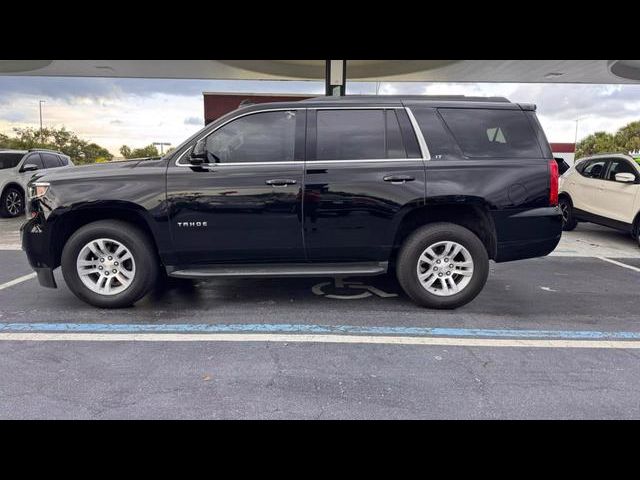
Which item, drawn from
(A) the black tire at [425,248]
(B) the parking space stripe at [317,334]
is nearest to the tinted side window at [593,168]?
(B) the parking space stripe at [317,334]

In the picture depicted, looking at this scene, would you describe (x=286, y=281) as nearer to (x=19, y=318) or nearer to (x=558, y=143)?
(x=19, y=318)

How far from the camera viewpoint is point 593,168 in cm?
874

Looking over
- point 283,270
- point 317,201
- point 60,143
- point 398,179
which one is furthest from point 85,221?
point 60,143

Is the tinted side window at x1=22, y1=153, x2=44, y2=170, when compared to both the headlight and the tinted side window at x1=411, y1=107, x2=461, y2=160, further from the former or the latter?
the tinted side window at x1=411, y1=107, x2=461, y2=160

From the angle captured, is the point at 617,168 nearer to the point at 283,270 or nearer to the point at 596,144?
the point at 283,270

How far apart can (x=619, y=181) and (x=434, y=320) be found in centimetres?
600

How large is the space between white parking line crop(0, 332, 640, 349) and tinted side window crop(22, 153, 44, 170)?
919 cm

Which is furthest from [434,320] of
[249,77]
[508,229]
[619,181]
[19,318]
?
[249,77]

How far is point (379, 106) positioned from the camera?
4.38m

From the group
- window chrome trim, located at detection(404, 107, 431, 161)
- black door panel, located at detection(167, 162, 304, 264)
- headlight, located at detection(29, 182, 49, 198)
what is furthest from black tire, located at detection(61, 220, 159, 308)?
window chrome trim, located at detection(404, 107, 431, 161)

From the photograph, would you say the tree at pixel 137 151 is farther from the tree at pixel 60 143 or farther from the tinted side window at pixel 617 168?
the tinted side window at pixel 617 168

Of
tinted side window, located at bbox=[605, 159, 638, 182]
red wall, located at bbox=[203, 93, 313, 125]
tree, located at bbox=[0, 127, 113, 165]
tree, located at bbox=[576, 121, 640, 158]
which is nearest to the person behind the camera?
tinted side window, located at bbox=[605, 159, 638, 182]

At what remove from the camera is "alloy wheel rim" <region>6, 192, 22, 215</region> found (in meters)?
10.9

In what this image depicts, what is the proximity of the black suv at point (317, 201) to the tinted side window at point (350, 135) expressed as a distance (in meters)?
0.01
